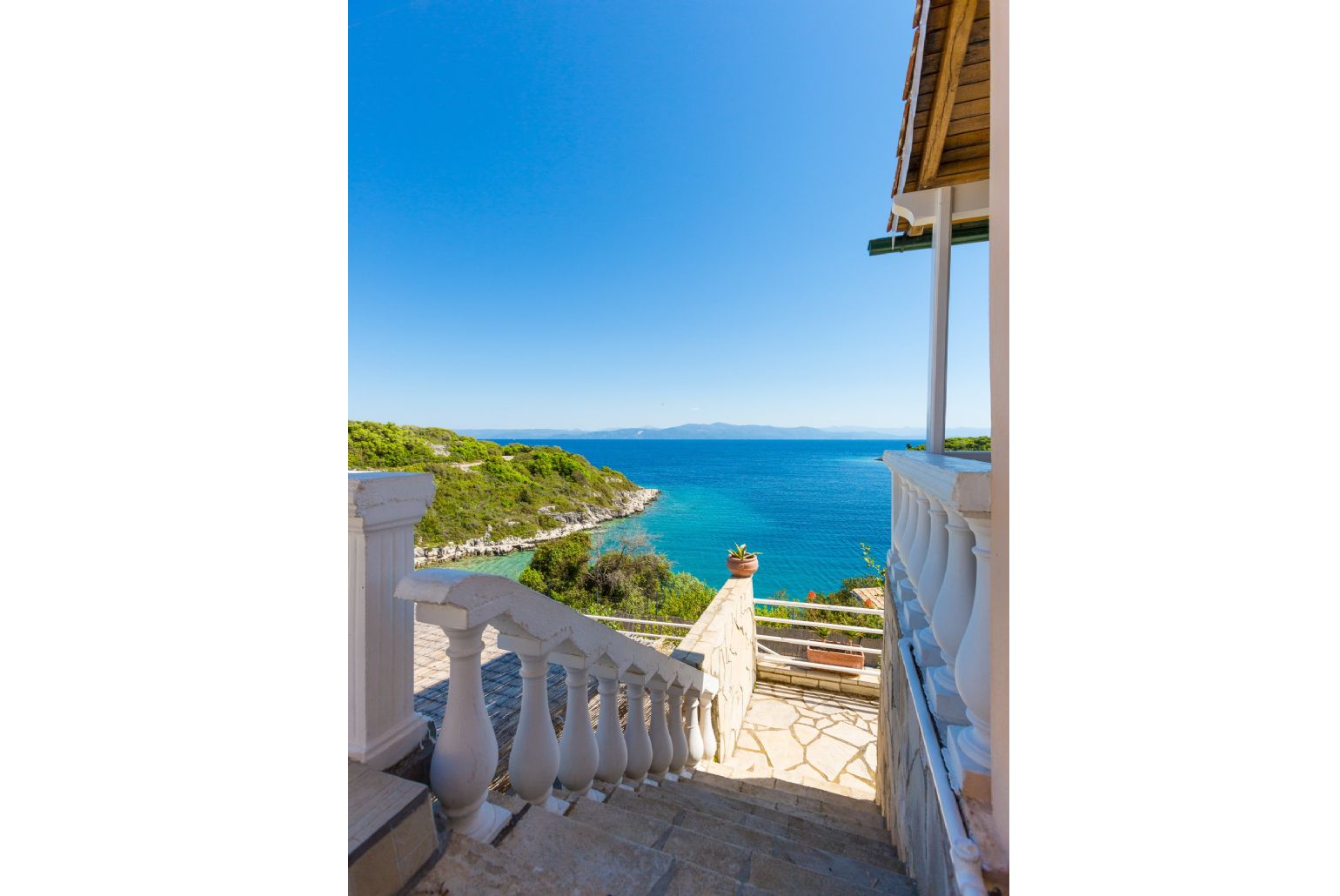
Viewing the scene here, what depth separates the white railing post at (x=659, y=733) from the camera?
6.30ft

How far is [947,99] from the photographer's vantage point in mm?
1685

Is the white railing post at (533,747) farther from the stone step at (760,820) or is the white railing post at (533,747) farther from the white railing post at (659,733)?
the white railing post at (659,733)

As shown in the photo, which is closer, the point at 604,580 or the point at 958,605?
the point at 958,605

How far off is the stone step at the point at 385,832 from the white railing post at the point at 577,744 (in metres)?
0.54

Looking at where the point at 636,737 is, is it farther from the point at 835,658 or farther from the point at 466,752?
the point at 835,658

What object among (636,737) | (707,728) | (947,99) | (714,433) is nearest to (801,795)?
(707,728)

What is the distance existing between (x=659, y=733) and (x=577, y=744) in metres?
0.73

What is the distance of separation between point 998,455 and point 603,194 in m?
12.9

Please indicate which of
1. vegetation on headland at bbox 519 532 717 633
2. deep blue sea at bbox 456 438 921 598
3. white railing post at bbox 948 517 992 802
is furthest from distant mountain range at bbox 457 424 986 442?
→ white railing post at bbox 948 517 992 802

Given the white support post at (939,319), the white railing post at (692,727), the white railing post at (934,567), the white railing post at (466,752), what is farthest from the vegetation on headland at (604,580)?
the white railing post at (466,752)

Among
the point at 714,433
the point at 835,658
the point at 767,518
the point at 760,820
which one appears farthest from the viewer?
the point at 714,433
